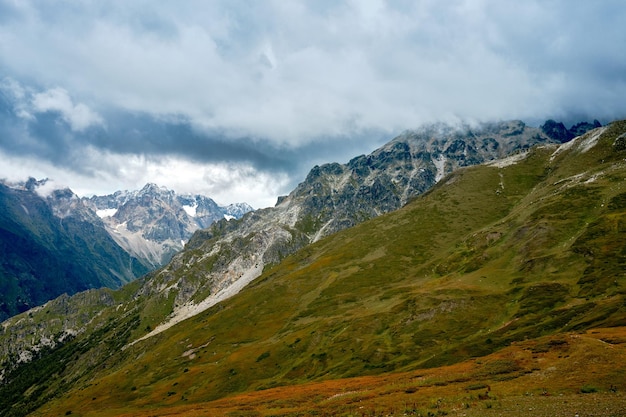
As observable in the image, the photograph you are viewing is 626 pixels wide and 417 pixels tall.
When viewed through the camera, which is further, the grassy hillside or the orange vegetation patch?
the grassy hillside

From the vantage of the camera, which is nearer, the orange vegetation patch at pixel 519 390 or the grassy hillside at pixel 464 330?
the orange vegetation patch at pixel 519 390

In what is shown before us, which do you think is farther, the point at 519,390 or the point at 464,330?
the point at 464,330

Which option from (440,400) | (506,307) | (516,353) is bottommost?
(506,307)

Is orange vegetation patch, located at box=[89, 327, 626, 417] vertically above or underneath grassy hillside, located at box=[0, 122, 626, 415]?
above

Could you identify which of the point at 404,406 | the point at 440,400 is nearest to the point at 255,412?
the point at 404,406

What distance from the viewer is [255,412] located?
61.3m

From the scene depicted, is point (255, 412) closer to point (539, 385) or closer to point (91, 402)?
point (539, 385)

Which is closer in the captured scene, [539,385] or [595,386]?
[595,386]

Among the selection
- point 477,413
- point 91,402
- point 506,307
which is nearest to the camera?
point 477,413

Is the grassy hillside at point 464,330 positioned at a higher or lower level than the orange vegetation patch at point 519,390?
lower

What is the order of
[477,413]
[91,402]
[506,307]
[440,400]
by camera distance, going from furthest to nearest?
[91,402]
[506,307]
[440,400]
[477,413]

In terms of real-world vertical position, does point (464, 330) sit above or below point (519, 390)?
below

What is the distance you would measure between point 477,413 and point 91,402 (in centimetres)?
19431

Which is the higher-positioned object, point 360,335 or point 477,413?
point 477,413
